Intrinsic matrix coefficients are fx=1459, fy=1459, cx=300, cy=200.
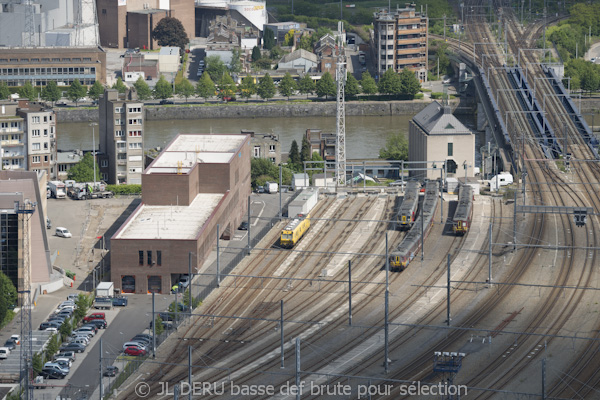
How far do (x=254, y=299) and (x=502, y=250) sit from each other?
512 centimetres

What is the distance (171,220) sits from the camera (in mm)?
26438

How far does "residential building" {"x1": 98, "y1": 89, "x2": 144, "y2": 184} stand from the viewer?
1298 inches

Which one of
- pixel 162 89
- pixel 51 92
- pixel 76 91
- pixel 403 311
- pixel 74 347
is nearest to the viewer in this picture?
pixel 74 347

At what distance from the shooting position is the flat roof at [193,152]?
28552 mm

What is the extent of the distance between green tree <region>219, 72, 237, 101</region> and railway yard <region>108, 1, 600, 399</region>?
57.6 ft

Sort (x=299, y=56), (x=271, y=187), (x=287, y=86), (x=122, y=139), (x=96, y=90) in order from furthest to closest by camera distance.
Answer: (x=299, y=56) → (x=287, y=86) → (x=96, y=90) → (x=122, y=139) → (x=271, y=187)

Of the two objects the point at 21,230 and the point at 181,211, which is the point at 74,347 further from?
the point at 181,211

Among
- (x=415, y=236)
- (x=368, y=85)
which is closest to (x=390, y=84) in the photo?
(x=368, y=85)

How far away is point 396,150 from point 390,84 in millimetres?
11547

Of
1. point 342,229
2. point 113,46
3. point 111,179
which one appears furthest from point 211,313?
point 113,46

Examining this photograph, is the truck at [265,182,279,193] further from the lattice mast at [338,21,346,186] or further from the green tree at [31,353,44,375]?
the green tree at [31,353,44,375]

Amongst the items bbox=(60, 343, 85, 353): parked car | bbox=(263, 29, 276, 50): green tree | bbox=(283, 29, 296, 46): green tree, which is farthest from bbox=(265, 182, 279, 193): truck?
bbox=(283, 29, 296, 46): green tree

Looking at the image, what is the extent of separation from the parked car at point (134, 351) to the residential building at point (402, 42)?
28949 millimetres

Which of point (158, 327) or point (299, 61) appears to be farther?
point (299, 61)
